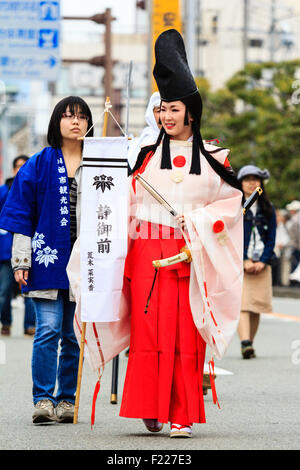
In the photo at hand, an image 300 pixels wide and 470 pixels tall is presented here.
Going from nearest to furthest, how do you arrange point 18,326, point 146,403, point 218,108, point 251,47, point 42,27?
1. point 146,403
2. point 18,326
3. point 42,27
4. point 218,108
5. point 251,47

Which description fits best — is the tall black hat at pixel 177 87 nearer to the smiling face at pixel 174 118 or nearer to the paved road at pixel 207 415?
the smiling face at pixel 174 118

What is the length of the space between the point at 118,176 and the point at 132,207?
0.18 m

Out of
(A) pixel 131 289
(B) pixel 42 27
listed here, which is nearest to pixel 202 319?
(A) pixel 131 289

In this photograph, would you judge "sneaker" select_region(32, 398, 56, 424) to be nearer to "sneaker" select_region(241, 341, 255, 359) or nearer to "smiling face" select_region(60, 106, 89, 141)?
"smiling face" select_region(60, 106, 89, 141)

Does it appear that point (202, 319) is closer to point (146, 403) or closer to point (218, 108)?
point (146, 403)

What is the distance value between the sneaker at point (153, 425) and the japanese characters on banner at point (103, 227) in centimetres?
56

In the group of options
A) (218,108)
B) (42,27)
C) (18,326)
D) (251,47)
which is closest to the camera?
(18,326)

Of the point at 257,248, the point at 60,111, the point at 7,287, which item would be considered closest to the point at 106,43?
the point at 7,287

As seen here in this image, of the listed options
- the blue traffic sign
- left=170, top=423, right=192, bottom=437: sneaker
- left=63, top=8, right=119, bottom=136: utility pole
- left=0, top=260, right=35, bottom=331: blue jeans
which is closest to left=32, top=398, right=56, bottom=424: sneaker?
left=170, top=423, right=192, bottom=437: sneaker

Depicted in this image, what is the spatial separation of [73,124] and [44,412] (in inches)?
64.1

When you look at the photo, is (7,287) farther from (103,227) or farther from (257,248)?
(103,227)

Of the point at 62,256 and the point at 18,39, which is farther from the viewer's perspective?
the point at 18,39

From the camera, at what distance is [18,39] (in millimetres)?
22625

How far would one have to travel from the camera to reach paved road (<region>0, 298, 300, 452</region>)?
565 centimetres
